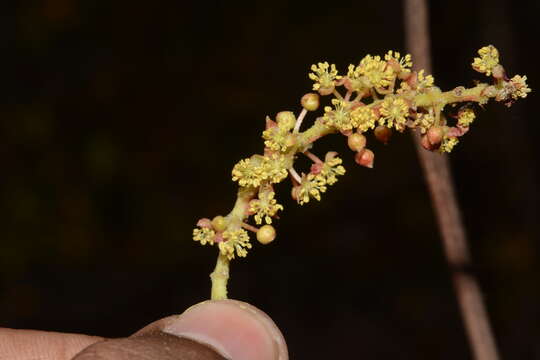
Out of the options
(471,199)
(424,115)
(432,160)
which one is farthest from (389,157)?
(424,115)

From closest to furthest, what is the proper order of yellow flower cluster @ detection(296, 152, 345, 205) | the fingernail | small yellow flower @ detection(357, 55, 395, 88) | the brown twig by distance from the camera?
small yellow flower @ detection(357, 55, 395, 88), yellow flower cluster @ detection(296, 152, 345, 205), the brown twig, the fingernail

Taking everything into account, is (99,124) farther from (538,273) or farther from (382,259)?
(538,273)

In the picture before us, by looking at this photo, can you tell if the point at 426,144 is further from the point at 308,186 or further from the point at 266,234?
the point at 266,234

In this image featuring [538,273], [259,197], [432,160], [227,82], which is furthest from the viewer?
[227,82]

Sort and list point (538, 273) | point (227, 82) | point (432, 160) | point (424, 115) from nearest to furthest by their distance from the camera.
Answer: point (424, 115) < point (432, 160) < point (538, 273) < point (227, 82)

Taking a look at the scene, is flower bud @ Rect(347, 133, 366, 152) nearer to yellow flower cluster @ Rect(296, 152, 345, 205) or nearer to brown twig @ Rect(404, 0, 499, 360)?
yellow flower cluster @ Rect(296, 152, 345, 205)

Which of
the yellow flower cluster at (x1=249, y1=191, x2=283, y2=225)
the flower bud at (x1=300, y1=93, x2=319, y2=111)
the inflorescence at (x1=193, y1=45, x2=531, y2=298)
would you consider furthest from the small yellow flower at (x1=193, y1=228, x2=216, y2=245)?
the flower bud at (x1=300, y1=93, x2=319, y2=111)

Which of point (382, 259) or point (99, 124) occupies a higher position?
point (99, 124)
